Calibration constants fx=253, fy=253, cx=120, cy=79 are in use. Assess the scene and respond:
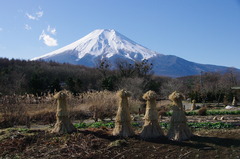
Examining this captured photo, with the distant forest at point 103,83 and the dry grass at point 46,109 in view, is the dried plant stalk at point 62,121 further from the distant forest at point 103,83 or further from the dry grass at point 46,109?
the distant forest at point 103,83

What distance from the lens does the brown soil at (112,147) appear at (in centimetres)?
604

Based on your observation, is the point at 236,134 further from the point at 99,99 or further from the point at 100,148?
the point at 99,99

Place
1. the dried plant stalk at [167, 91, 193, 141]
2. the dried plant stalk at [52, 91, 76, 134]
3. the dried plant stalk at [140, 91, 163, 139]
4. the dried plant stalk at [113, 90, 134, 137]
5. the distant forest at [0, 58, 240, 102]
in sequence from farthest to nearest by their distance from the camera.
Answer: the distant forest at [0, 58, 240, 102]
the dried plant stalk at [52, 91, 76, 134]
the dried plant stalk at [113, 90, 134, 137]
the dried plant stalk at [140, 91, 163, 139]
the dried plant stalk at [167, 91, 193, 141]

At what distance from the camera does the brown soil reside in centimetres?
604

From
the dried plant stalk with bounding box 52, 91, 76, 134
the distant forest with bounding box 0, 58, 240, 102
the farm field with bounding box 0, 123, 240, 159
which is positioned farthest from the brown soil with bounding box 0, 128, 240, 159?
the distant forest with bounding box 0, 58, 240, 102

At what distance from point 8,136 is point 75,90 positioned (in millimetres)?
19975

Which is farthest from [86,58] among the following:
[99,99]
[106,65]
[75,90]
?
[99,99]

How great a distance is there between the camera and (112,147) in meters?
6.66

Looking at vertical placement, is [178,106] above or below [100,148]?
above

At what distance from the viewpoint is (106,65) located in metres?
41.7

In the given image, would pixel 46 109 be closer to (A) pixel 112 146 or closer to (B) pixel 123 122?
(B) pixel 123 122

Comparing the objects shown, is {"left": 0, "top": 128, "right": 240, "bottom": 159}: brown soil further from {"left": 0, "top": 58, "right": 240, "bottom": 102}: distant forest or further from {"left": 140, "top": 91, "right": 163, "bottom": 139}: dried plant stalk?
{"left": 0, "top": 58, "right": 240, "bottom": 102}: distant forest

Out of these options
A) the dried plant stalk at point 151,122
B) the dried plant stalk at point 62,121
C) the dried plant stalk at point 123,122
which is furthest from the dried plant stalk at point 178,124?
the dried plant stalk at point 62,121

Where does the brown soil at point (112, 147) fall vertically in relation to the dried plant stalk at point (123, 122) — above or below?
below
